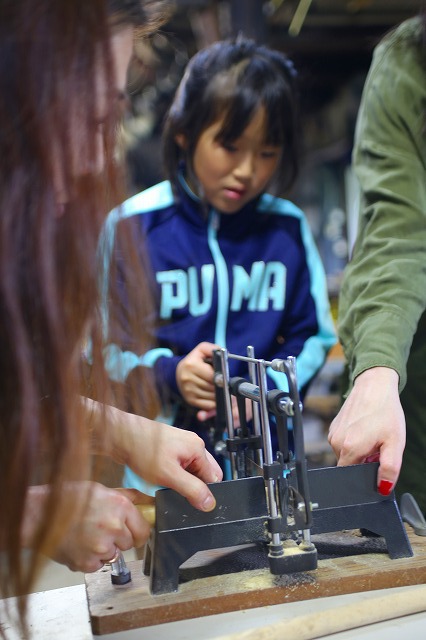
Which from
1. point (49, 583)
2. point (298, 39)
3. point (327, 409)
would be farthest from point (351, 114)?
point (49, 583)

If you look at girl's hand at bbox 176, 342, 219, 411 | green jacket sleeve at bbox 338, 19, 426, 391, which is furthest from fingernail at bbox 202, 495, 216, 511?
girl's hand at bbox 176, 342, 219, 411

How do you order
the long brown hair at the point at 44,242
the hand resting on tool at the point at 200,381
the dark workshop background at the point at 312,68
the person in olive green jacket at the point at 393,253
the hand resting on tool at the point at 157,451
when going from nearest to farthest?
1. the long brown hair at the point at 44,242
2. the hand resting on tool at the point at 157,451
3. the person in olive green jacket at the point at 393,253
4. the hand resting on tool at the point at 200,381
5. the dark workshop background at the point at 312,68

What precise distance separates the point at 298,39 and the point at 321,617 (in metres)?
3.20

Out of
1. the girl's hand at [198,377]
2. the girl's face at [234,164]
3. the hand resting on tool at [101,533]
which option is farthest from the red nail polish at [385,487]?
the girl's face at [234,164]

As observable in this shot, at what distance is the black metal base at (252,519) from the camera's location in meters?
0.88

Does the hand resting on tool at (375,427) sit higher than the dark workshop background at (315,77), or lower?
lower

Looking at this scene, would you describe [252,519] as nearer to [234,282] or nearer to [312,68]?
[234,282]

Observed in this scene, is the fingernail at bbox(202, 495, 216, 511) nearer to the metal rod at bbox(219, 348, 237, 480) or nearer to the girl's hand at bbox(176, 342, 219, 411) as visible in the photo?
the metal rod at bbox(219, 348, 237, 480)

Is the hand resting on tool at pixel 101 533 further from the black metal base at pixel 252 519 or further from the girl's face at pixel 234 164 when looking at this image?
the girl's face at pixel 234 164

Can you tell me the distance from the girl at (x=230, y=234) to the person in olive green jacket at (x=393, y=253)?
244mm

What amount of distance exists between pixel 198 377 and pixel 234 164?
45 centimetres

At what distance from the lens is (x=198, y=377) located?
1328mm

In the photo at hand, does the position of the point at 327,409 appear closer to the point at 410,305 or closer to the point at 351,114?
the point at 351,114

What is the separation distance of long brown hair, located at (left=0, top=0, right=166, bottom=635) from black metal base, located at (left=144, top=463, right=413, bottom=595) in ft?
0.95
